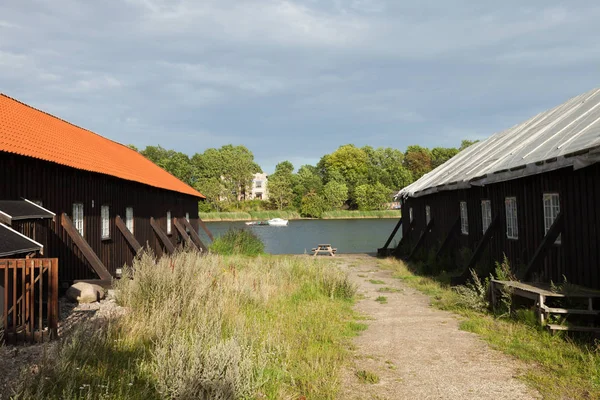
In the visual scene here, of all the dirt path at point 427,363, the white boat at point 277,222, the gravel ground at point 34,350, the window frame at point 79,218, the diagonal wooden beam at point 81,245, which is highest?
the window frame at point 79,218

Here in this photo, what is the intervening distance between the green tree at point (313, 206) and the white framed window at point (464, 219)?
6359 cm

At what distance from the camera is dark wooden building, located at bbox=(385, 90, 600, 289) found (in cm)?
820

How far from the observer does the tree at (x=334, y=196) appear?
271 feet

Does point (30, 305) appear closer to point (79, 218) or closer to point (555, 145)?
point (79, 218)

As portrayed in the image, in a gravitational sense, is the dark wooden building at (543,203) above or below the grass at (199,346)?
above

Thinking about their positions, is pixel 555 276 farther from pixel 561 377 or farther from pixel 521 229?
pixel 561 377

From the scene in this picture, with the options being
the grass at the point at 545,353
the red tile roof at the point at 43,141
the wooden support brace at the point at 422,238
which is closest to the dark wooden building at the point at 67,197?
the red tile roof at the point at 43,141

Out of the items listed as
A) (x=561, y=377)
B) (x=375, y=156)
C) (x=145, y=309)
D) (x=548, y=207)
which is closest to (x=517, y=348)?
(x=561, y=377)

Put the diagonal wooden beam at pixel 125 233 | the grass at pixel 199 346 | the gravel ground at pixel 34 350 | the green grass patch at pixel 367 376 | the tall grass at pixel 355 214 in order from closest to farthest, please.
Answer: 1. the grass at pixel 199 346
2. the gravel ground at pixel 34 350
3. the green grass patch at pixel 367 376
4. the diagonal wooden beam at pixel 125 233
5. the tall grass at pixel 355 214

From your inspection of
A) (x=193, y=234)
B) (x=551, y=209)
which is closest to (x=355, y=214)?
(x=193, y=234)

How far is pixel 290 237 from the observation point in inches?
1832

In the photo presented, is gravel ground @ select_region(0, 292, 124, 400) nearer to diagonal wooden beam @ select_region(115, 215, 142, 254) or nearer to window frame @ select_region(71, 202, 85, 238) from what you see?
window frame @ select_region(71, 202, 85, 238)

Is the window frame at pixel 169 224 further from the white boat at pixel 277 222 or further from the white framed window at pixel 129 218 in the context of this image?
the white boat at pixel 277 222

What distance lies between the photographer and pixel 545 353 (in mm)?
6398
